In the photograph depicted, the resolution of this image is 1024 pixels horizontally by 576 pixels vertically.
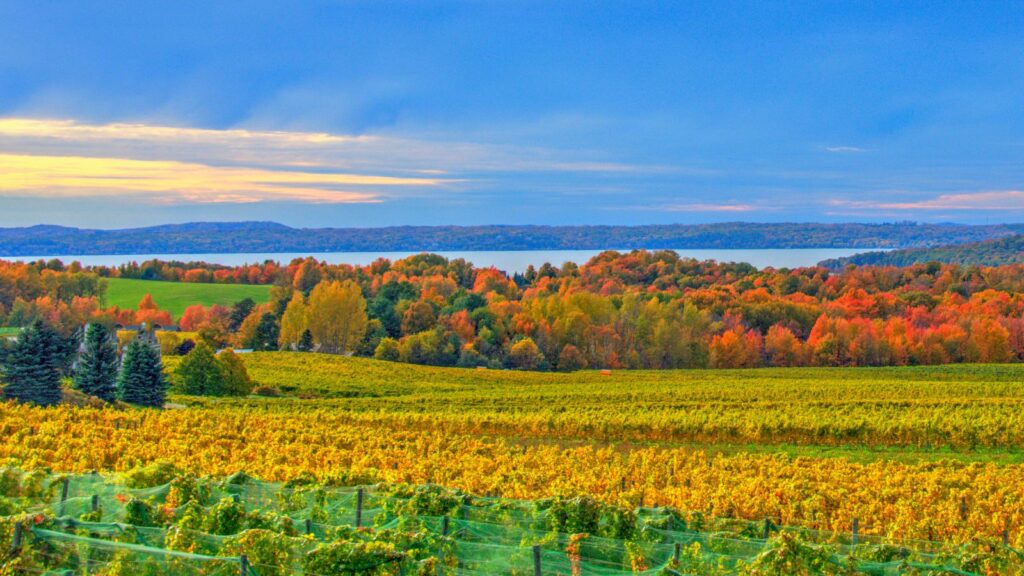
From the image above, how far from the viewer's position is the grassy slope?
36062 millimetres

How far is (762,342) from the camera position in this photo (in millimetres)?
97312

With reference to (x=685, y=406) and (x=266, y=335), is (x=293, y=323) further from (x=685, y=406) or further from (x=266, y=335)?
(x=685, y=406)

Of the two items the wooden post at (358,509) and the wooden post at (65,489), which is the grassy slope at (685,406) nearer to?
the wooden post at (358,509)

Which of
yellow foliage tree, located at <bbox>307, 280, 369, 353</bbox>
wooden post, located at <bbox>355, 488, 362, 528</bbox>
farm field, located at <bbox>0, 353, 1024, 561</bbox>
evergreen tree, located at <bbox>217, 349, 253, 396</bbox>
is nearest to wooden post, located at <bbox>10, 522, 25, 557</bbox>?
wooden post, located at <bbox>355, 488, 362, 528</bbox>

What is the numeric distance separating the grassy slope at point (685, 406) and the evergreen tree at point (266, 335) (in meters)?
14.5

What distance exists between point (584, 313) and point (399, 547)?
86.6 meters

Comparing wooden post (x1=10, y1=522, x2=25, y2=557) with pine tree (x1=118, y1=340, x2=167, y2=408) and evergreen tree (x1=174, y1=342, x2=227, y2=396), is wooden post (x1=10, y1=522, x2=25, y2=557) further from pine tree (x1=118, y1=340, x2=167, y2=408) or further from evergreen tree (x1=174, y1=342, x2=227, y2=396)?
evergreen tree (x1=174, y1=342, x2=227, y2=396)

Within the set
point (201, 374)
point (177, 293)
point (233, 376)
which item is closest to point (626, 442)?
point (233, 376)

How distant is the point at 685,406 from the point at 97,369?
28.5 m

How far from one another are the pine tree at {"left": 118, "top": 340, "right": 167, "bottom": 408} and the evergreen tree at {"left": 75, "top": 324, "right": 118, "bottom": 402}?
1.68ft

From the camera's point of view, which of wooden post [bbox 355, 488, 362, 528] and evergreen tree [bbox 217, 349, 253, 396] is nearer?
wooden post [bbox 355, 488, 362, 528]

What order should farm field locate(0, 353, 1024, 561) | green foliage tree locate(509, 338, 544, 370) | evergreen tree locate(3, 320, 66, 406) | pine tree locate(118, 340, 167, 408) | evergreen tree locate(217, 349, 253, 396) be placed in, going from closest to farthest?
farm field locate(0, 353, 1024, 561)
evergreen tree locate(3, 320, 66, 406)
pine tree locate(118, 340, 167, 408)
evergreen tree locate(217, 349, 253, 396)
green foliage tree locate(509, 338, 544, 370)

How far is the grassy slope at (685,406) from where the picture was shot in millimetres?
36062

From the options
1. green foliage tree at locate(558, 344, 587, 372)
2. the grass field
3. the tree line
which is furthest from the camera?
the grass field
